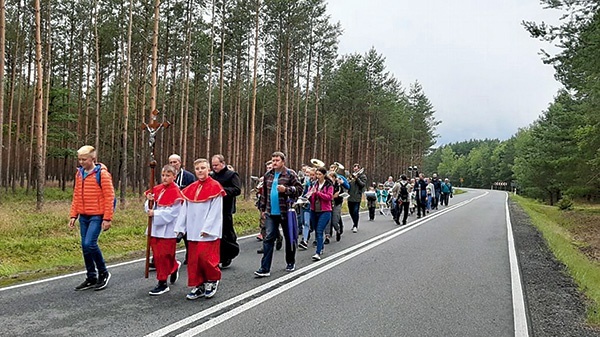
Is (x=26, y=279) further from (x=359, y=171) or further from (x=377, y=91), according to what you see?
(x=377, y=91)

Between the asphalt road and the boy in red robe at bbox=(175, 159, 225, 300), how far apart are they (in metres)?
0.26

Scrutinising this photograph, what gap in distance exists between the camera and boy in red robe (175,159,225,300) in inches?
241

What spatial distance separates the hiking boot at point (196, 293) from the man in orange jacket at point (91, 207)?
4.56 feet

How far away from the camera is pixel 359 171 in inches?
604

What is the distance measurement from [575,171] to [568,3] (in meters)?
24.2

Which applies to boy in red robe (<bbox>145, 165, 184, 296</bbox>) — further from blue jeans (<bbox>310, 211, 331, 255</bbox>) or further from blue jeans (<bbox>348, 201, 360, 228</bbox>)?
blue jeans (<bbox>348, 201, 360, 228</bbox>)

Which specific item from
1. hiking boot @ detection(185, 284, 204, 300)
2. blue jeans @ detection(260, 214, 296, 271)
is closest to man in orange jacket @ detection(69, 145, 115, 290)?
hiking boot @ detection(185, 284, 204, 300)

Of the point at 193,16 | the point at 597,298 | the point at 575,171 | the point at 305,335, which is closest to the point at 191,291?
the point at 305,335

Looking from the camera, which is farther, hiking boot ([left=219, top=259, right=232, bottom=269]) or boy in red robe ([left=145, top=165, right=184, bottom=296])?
hiking boot ([left=219, top=259, right=232, bottom=269])

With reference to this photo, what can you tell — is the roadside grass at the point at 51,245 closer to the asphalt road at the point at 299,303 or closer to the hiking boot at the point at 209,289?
the asphalt road at the point at 299,303

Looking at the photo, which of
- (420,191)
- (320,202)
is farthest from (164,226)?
(420,191)

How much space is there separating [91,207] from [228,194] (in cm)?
194

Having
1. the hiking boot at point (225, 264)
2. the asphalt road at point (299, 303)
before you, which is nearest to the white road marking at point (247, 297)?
the asphalt road at point (299, 303)

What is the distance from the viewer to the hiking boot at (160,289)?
6.32 meters
